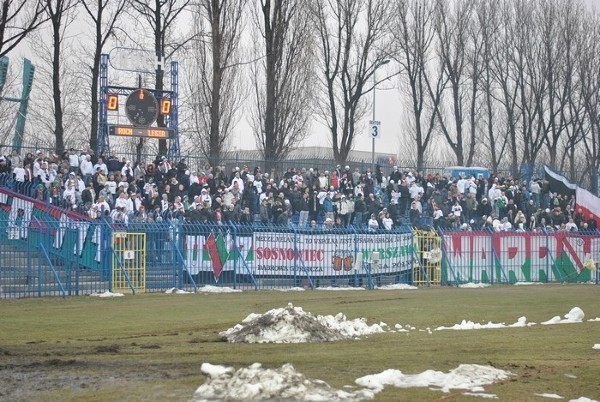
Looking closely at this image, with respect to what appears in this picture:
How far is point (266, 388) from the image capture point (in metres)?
9.38

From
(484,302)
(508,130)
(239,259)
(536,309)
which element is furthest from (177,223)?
(508,130)

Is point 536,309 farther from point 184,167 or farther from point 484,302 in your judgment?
point 184,167

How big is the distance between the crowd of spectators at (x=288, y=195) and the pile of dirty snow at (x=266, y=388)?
18.8 metres

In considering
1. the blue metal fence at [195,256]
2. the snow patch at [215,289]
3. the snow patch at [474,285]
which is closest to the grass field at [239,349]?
the blue metal fence at [195,256]

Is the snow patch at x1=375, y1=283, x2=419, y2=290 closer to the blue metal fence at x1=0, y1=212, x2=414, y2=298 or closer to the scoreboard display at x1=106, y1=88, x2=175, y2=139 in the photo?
the blue metal fence at x1=0, y1=212, x2=414, y2=298

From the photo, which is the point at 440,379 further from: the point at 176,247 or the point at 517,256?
the point at 517,256

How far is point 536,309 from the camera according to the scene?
2162 cm

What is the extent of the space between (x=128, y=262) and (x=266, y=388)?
1942cm

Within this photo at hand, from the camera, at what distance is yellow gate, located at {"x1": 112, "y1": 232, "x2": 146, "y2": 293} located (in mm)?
27828

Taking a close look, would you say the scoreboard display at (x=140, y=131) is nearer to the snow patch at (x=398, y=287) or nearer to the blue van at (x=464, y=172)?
the snow patch at (x=398, y=287)

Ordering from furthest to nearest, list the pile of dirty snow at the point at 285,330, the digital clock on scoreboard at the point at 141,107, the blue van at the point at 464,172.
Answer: the blue van at the point at 464,172 < the digital clock on scoreboard at the point at 141,107 < the pile of dirty snow at the point at 285,330

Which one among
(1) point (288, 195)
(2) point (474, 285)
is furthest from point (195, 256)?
(2) point (474, 285)

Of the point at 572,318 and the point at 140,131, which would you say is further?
the point at 140,131

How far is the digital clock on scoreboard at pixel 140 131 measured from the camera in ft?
122
